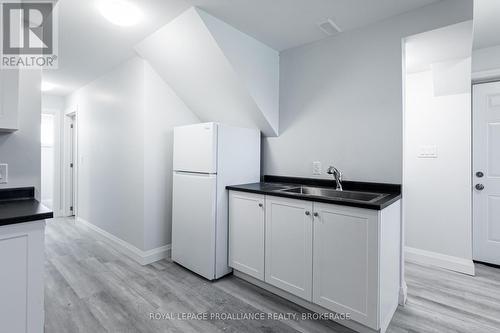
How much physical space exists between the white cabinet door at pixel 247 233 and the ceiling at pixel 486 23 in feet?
8.21

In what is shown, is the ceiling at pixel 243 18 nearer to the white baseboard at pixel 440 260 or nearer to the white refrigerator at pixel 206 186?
the white refrigerator at pixel 206 186

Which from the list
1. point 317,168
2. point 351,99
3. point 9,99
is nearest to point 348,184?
point 317,168

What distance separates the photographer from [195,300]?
209cm

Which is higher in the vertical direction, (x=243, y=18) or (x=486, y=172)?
(x=243, y=18)

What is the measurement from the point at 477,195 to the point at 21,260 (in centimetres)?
409

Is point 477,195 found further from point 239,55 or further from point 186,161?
point 186,161

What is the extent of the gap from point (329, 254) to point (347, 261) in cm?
13

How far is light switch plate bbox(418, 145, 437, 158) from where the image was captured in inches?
112

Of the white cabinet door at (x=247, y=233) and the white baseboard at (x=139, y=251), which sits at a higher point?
the white cabinet door at (x=247, y=233)

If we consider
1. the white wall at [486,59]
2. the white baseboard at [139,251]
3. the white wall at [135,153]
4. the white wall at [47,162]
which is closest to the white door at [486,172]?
the white wall at [486,59]

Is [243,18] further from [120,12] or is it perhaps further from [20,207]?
[20,207]

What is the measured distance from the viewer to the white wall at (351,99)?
2088mm

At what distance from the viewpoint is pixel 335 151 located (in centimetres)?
248

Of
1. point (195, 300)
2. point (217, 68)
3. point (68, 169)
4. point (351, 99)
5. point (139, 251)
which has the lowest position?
point (195, 300)
